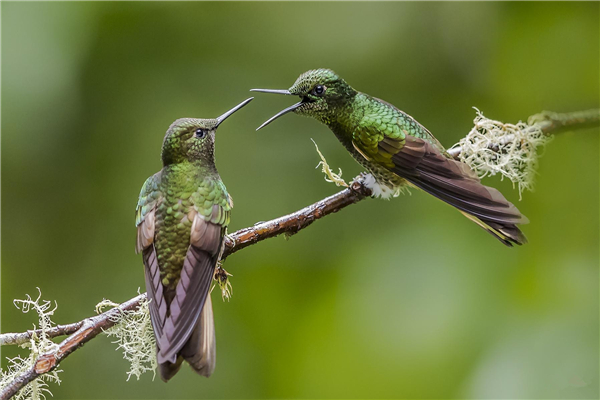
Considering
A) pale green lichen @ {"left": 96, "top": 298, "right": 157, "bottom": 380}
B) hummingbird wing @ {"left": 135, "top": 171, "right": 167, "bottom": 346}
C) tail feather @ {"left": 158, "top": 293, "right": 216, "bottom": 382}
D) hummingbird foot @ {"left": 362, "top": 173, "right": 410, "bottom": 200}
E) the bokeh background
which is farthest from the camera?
the bokeh background

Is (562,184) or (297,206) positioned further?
(297,206)

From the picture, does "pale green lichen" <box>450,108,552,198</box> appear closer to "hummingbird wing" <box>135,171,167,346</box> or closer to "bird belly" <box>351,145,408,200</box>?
"bird belly" <box>351,145,408,200</box>

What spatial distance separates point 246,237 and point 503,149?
77 cm

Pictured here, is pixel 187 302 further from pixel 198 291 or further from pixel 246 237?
pixel 246 237

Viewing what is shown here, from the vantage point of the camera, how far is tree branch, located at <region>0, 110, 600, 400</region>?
97cm

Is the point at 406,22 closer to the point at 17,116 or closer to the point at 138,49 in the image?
the point at 138,49

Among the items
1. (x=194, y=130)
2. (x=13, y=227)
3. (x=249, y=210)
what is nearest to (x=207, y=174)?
(x=194, y=130)

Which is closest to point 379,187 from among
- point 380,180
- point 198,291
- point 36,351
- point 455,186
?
point 380,180

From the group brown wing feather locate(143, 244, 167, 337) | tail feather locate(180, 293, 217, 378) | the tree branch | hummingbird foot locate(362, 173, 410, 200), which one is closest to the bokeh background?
the tree branch

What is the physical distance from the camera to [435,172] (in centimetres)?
125

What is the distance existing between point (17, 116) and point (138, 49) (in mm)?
601

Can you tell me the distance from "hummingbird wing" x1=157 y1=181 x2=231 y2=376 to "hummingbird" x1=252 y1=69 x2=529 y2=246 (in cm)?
21

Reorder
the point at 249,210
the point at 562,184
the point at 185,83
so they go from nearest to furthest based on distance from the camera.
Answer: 1. the point at 562,184
2. the point at 249,210
3. the point at 185,83

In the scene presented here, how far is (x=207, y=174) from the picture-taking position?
1.16 metres
